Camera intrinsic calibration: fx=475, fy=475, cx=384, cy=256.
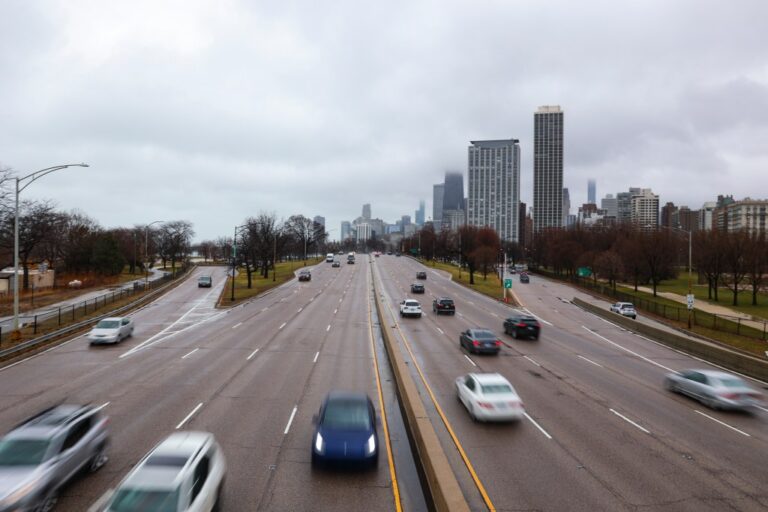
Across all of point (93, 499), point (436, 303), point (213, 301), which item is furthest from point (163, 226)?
point (93, 499)

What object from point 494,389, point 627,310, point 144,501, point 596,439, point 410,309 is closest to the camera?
point 144,501

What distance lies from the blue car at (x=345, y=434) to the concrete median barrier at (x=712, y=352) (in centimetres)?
2160

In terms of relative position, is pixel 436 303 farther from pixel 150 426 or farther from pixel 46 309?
pixel 46 309

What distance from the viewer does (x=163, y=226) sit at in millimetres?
142250

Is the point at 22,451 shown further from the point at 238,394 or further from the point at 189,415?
the point at 238,394

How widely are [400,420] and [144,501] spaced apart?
30.2 feet

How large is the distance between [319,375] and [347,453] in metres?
10.3

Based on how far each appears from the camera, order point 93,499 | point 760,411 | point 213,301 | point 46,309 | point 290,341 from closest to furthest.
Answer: point 93,499
point 760,411
point 290,341
point 46,309
point 213,301

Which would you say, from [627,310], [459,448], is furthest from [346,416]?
[627,310]

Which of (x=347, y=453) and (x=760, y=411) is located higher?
(x=347, y=453)

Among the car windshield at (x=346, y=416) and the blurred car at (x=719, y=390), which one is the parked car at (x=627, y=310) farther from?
the car windshield at (x=346, y=416)

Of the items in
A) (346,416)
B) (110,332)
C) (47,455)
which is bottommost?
(110,332)

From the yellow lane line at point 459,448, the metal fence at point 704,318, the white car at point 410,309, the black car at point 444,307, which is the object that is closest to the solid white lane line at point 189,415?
the yellow lane line at point 459,448

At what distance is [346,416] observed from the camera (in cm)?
1162
